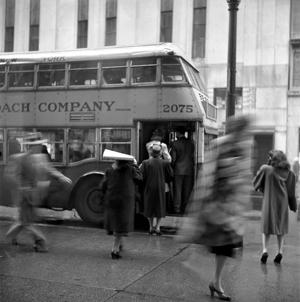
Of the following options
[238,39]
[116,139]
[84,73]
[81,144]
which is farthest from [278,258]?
[238,39]

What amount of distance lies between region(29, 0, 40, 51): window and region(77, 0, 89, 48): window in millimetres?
2172

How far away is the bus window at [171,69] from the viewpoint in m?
9.91

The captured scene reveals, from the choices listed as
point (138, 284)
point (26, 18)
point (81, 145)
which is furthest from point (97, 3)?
point (138, 284)

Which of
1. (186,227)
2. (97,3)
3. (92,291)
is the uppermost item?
(97,3)

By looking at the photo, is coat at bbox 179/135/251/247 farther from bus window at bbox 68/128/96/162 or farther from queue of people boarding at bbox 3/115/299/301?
bus window at bbox 68/128/96/162

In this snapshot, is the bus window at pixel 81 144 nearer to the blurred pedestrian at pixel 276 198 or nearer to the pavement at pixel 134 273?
the pavement at pixel 134 273

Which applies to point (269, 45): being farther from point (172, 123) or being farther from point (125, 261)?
point (125, 261)

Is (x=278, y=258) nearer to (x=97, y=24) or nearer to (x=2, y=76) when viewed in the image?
(x=2, y=76)

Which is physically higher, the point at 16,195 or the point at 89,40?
the point at 89,40

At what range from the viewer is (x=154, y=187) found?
924cm

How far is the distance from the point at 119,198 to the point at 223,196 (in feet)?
7.32

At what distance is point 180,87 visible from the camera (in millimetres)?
9820

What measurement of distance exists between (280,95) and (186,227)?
62.2ft

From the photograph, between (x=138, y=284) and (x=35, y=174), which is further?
(x=35, y=174)
